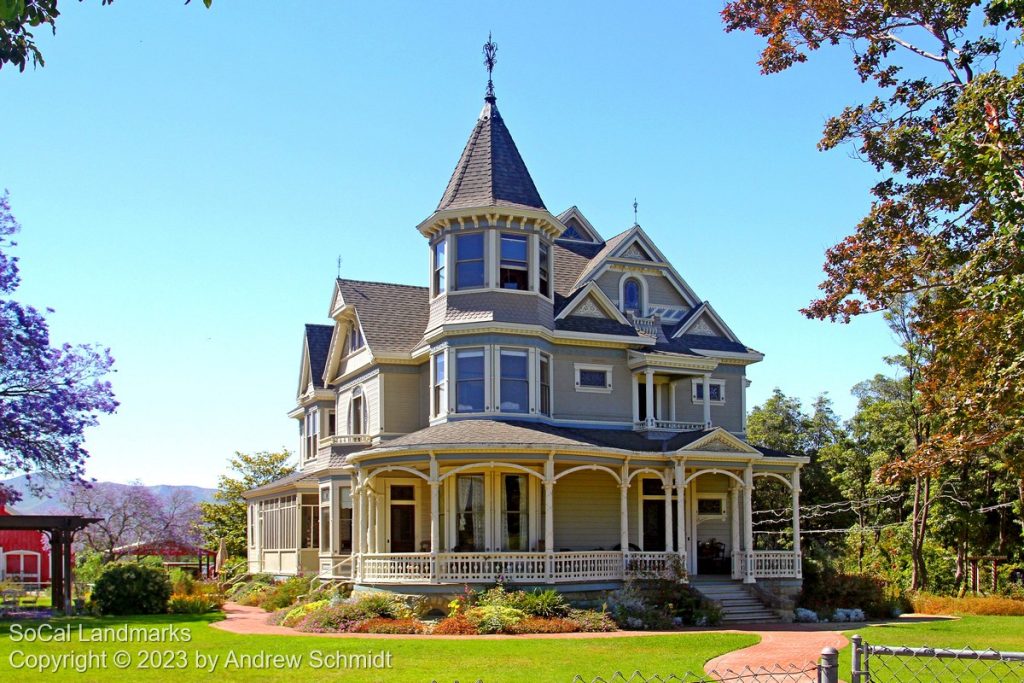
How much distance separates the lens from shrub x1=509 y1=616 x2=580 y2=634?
948 inches

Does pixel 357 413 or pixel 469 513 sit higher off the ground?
pixel 357 413

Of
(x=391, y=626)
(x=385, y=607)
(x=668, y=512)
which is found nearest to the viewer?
(x=391, y=626)

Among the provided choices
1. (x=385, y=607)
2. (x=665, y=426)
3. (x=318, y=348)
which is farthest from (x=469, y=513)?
(x=318, y=348)

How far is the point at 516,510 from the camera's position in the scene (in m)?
29.8

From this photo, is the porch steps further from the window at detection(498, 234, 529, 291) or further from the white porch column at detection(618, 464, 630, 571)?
the window at detection(498, 234, 529, 291)

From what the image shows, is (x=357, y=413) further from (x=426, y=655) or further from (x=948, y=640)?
(x=948, y=640)

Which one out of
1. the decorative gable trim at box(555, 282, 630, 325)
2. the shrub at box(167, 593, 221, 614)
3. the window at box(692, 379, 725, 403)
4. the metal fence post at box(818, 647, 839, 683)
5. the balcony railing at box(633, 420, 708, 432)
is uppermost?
the decorative gable trim at box(555, 282, 630, 325)

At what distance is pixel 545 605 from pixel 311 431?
18.1 meters

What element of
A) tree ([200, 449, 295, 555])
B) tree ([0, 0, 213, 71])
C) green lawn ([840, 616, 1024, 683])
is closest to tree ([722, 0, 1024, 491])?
green lawn ([840, 616, 1024, 683])

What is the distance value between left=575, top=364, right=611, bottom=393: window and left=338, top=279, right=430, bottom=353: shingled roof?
17.0 feet

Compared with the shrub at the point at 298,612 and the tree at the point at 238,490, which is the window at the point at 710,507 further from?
the tree at the point at 238,490

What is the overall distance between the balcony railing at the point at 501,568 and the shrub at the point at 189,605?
18.1 feet

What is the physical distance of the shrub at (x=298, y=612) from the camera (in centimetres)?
2735

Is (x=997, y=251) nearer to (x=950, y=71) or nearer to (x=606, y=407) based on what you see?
(x=950, y=71)
